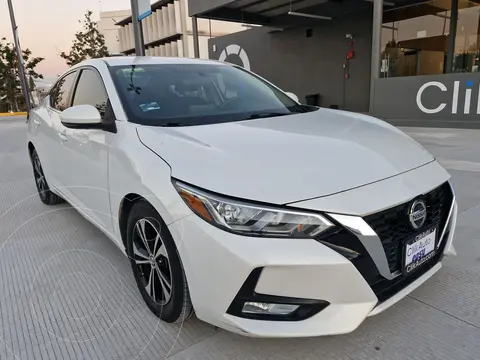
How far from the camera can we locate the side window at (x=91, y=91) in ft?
8.43

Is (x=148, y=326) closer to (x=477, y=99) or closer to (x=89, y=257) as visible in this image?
(x=89, y=257)

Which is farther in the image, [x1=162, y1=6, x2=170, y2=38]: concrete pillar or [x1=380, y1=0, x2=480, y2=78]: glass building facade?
[x1=162, y1=6, x2=170, y2=38]: concrete pillar

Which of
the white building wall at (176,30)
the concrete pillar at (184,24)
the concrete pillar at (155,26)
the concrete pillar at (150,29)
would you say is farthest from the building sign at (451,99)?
the concrete pillar at (150,29)

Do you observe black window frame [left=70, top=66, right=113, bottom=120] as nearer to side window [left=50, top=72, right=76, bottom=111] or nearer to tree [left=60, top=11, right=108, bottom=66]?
side window [left=50, top=72, right=76, bottom=111]

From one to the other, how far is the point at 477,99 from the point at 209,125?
26.9 ft

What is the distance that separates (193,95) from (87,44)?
3792 centimetres

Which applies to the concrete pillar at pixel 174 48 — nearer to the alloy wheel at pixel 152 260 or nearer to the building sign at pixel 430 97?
the building sign at pixel 430 97

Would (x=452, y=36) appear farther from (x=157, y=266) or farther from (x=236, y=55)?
(x=157, y=266)

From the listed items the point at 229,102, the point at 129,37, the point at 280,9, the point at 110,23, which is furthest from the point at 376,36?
the point at 110,23

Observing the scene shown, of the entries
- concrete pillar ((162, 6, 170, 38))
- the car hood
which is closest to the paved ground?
the car hood

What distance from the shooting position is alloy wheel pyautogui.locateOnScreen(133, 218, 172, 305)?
1.92 meters

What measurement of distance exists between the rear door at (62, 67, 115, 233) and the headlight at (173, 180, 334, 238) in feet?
3.43

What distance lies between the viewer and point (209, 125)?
2.24 metres

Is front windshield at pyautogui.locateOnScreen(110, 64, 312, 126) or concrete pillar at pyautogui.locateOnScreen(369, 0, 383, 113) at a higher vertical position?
concrete pillar at pyautogui.locateOnScreen(369, 0, 383, 113)
